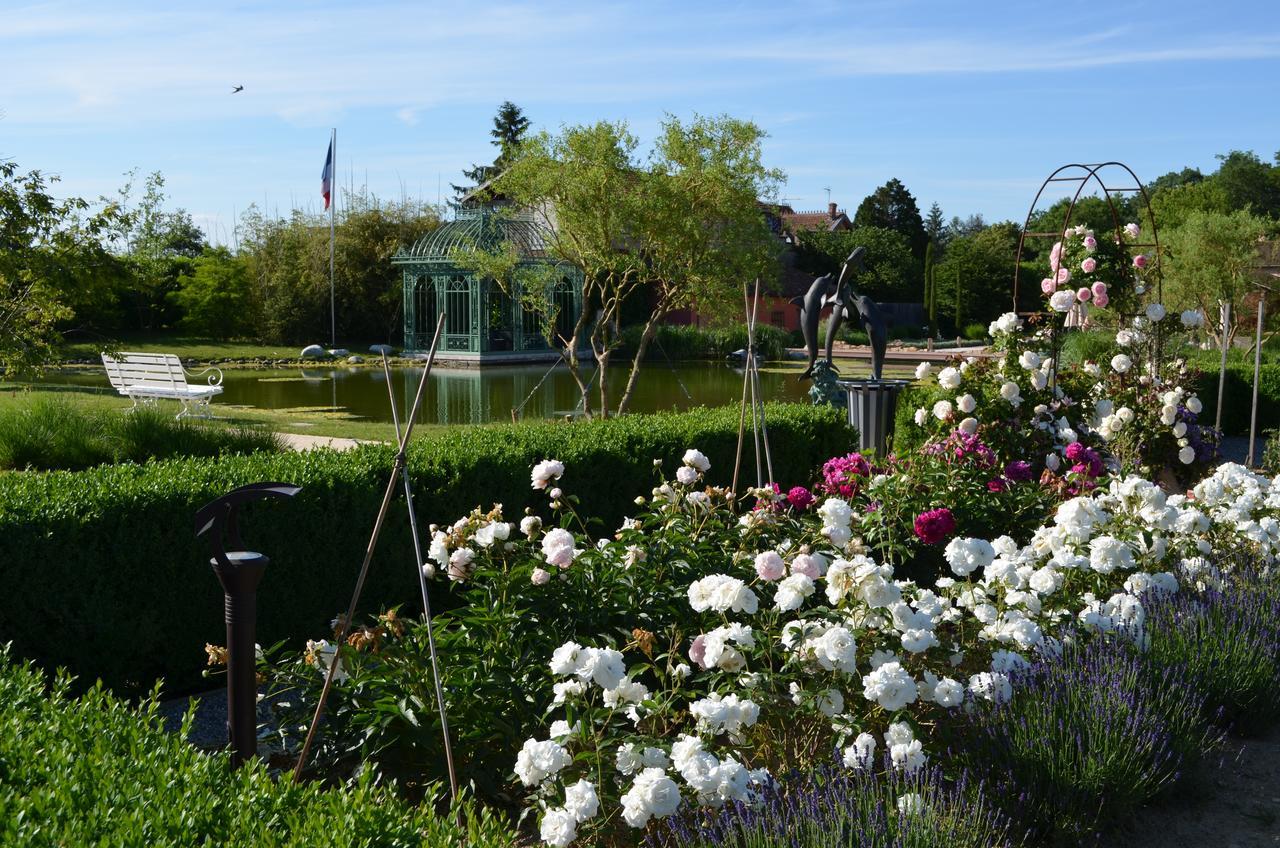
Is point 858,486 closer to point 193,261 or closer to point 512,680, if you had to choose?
point 512,680

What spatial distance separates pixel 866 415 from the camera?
860 centimetres

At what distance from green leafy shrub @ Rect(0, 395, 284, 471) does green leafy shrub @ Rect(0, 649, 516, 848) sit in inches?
254

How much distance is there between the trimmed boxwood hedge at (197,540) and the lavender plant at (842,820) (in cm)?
257

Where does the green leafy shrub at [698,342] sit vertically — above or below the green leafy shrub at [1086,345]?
below

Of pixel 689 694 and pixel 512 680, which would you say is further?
pixel 512 680

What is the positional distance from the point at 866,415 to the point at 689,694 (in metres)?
5.90

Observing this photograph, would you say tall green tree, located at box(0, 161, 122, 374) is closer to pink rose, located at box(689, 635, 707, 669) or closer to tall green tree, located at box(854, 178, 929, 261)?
pink rose, located at box(689, 635, 707, 669)

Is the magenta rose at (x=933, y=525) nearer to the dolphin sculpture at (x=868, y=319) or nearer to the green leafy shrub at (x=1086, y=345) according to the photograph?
the dolphin sculpture at (x=868, y=319)

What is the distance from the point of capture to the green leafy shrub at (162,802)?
1912 millimetres

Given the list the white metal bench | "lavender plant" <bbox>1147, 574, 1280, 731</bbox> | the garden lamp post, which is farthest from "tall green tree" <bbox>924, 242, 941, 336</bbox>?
the garden lamp post

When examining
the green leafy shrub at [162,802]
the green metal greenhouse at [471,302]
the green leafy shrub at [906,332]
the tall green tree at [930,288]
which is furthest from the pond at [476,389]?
the tall green tree at [930,288]

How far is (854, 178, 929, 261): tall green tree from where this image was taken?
4473 centimetres

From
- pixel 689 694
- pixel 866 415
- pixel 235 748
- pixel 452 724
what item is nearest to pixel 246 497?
pixel 235 748

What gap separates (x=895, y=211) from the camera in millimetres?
45219
